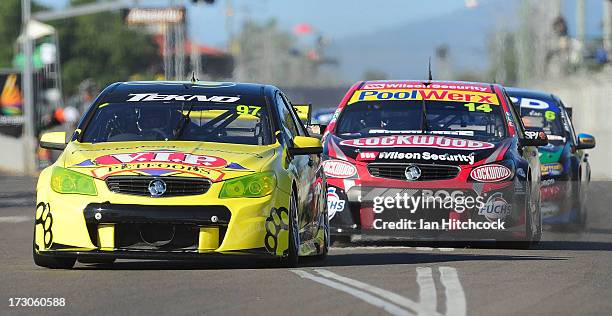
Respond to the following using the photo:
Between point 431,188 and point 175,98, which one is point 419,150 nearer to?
point 431,188

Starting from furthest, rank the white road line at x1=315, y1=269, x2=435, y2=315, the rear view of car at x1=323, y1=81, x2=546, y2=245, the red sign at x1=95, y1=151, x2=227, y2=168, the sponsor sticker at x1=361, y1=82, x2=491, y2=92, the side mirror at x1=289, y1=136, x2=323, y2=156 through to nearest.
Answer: the sponsor sticker at x1=361, y1=82, x2=491, y2=92, the rear view of car at x1=323, y1=81, x2=546, y2=245, the side mirror at x1=289, y1=136, x2=323, y2=156, the red sign at x1=95, y1=151, x2=227, y2=168, the white road line at x1=315, y1=269, x2=435, y2=315

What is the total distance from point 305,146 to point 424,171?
2406 mm

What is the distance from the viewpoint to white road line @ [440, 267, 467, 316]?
9.09 meters

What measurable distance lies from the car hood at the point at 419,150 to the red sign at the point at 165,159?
3.33m

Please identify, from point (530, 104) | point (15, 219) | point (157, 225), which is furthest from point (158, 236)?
point (530, 104)

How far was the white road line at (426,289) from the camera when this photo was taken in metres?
9.31

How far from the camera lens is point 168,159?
37.7ft

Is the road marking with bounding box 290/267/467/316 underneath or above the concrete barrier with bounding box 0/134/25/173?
above

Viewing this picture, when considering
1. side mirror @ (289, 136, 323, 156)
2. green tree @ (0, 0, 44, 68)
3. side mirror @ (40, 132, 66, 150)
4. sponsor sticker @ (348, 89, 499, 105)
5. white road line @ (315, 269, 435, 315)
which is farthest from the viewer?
green tree @ (0, 0, 44, 68)

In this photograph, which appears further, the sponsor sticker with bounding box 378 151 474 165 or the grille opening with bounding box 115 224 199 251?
the sponsor sticker with bounding box 378 151 474 165

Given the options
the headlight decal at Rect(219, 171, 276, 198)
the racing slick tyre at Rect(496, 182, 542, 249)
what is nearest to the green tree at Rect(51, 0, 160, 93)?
the racing slick tyre at Rect(496, 182, 542, 249)

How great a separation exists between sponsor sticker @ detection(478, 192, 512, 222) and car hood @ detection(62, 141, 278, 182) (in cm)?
303

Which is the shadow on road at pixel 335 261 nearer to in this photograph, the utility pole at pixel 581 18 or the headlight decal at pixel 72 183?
Answer: the headlight decal at pixel 72 183

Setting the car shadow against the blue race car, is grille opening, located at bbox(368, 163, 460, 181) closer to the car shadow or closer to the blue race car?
the car shadow
